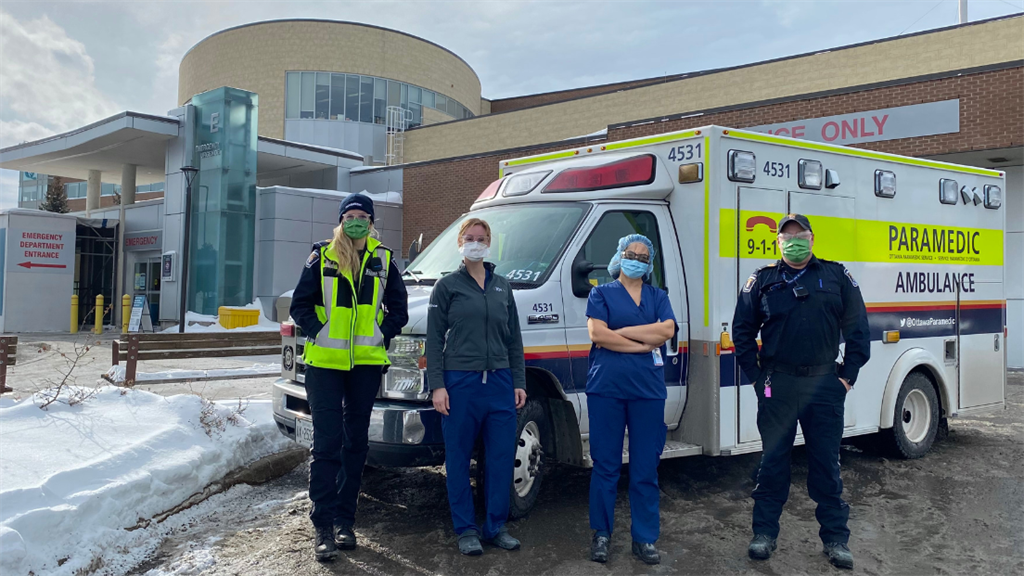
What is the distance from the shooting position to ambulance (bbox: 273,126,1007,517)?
208 inches

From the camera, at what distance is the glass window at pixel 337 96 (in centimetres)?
3891

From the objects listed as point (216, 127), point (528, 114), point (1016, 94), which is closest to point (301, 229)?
point (216, 127)

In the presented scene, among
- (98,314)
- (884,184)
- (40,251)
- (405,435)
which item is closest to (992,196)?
(884,184)

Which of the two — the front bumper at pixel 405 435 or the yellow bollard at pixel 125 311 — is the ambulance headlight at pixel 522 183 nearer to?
the front bumper at pixel 405 435

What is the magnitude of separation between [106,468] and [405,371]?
7.09ft

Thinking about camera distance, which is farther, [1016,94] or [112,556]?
[1016,94]

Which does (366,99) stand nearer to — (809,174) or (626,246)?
(809,174)

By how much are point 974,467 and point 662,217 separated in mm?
4014

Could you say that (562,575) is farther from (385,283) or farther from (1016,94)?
(1016,94)

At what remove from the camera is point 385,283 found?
4.81 m

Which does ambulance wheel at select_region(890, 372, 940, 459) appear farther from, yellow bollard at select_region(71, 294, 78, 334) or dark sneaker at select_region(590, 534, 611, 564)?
yellow bollard at select_region(71, 294, 78, 334)

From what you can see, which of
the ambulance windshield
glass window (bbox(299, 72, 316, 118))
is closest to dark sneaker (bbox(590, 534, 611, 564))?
the ambulance windshield

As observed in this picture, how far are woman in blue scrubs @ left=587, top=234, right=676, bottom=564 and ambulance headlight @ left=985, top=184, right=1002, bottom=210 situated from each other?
5.12m

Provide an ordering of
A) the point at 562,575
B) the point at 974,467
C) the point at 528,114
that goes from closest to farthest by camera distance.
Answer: the point at 562,575
the point at 974,467
the point at 528,114
